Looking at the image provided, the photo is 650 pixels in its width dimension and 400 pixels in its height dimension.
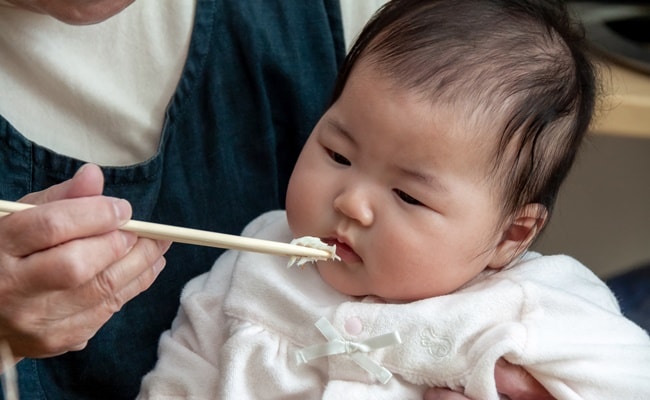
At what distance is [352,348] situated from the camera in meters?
0.91

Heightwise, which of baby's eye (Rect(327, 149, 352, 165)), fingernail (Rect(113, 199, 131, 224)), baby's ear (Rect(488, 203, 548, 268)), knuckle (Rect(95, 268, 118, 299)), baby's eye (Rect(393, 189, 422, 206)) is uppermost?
fingernail (Rect(113, 199, 131, 224))

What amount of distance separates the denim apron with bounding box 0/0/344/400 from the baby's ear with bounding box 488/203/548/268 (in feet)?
1.21

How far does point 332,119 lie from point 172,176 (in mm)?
264

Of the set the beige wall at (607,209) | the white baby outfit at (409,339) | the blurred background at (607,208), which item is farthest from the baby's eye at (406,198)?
the beige wall at (607,209)

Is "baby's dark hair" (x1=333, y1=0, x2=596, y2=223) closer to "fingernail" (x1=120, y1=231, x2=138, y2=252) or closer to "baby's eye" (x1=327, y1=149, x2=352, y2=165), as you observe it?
"baby's eye" (x1=327, y1=149, x2=352, y2=165)

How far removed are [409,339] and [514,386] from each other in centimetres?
13

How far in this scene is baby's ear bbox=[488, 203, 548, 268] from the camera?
0.94m

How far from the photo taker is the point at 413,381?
0.91 metres

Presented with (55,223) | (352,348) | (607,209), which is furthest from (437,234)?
(607,209)

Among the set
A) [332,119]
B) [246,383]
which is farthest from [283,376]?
[332,119]

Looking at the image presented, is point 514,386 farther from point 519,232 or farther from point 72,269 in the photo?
point 72,269

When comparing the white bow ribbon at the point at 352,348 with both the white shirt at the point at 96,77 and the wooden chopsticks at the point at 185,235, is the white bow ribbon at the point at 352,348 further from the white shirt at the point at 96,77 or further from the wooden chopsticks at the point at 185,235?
the white shirt at the point at 96,77

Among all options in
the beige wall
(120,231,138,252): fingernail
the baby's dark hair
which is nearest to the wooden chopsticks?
A: (120,231,138,252): fingernail

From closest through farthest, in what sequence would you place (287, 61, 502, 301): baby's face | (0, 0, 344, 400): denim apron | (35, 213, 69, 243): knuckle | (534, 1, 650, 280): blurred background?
1. (35, 213, 69, 243): knuckle
2. (287, 61, 502, 301): baby's face
3. (0, 0, 344, 400): denim apron
4. (534, 1, 650, 280): blurred background
